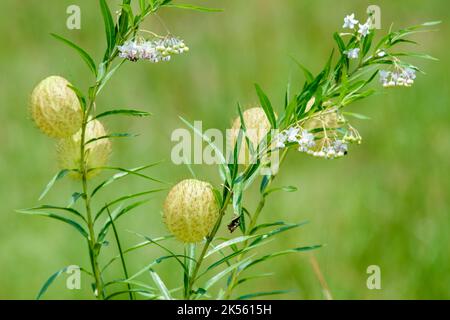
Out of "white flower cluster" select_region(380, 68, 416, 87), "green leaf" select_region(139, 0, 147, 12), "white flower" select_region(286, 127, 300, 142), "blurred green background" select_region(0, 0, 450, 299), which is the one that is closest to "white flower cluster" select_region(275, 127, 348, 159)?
"white flower" select_region(286, 127, 300, 142)

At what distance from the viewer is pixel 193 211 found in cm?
107

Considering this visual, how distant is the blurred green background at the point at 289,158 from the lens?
2715mm

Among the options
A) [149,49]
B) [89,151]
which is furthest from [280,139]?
[89,151]

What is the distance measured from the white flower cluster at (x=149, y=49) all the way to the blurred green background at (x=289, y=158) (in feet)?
5.53

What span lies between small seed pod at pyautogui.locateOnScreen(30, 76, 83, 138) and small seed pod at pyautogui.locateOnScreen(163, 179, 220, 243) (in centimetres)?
19

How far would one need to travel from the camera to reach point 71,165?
1.20m

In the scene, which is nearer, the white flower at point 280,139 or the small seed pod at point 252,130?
the white flower at point 280,139

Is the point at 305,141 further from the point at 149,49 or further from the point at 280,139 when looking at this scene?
the point at 149,49

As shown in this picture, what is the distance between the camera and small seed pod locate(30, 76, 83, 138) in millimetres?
1134

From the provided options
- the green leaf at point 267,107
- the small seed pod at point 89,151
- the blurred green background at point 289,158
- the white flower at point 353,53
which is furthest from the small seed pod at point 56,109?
the blurred green background at point 289,158

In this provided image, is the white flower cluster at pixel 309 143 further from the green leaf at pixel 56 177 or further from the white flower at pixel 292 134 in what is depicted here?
the green leaf at pixel 56 177

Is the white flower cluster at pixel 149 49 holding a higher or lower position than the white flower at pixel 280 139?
higher

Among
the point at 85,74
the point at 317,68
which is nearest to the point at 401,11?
the point at 317,68

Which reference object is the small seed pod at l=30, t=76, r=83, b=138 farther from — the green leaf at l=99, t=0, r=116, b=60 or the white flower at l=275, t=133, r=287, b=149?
the white flower at l=275, t=133, r=287, b=149
